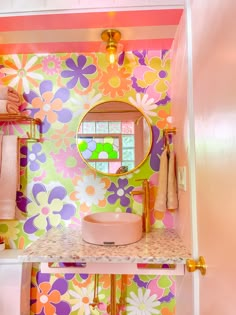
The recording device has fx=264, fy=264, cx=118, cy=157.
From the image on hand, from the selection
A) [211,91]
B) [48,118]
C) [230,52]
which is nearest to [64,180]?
[48,118]

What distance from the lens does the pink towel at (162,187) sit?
61.7 inches

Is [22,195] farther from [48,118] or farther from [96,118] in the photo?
[96,118]

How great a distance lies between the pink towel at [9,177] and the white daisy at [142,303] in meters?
0.96

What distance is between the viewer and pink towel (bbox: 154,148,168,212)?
157 cm

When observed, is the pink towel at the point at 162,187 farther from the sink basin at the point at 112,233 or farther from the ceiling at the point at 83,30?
the ceiling at the point at 83,30

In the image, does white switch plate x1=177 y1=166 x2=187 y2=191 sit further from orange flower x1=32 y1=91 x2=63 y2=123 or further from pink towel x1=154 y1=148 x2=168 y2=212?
orange flower x1=32 y1=91 x2=63 y2=123

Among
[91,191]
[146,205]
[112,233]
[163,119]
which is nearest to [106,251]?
[112,233]

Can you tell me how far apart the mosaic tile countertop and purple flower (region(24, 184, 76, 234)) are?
0.26 metres

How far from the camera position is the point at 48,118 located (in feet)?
5.98

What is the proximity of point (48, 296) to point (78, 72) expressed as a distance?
5.06ft

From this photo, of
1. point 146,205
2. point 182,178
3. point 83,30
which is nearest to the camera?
point 182,178

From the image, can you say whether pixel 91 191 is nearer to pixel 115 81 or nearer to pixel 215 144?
pixel 115 81

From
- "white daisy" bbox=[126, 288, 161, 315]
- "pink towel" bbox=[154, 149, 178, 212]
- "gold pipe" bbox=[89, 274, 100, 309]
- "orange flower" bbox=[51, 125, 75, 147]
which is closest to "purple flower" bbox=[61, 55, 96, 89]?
"orange flower" bbox=[51, 125, 75, 147]

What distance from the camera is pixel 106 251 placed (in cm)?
128
